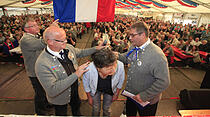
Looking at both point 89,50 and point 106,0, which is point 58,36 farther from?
point 106,0

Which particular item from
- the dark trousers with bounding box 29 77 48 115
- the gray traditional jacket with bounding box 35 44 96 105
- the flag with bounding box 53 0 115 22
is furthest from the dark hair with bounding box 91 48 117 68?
the dark trousers with bounding box 29 77 48 115

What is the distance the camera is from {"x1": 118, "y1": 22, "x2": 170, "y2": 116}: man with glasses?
142 cm

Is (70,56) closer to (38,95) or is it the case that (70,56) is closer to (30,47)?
(30,47)

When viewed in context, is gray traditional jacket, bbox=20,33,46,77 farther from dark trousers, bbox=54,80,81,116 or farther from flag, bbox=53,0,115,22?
dark trousers, bbox=54,80,81,116

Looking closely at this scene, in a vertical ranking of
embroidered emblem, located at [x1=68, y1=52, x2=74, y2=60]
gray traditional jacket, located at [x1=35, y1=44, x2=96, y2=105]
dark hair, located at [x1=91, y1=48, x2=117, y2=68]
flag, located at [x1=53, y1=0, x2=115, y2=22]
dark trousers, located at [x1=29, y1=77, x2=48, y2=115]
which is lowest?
dark trousers, located at [x1=29, y1=77, x2=48, y2=115]

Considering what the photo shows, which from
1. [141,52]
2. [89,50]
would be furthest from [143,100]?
[89,50]

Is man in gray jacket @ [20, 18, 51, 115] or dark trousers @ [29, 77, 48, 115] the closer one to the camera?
man in gray jacket @ [20, 18, 51, 115]

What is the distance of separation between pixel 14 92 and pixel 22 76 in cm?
97

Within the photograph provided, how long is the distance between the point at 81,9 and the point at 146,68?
1.59m

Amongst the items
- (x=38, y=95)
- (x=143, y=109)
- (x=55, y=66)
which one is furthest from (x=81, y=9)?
(x=143, y=109)

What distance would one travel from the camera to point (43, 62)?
132 centimetres

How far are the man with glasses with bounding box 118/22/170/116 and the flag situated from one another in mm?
998

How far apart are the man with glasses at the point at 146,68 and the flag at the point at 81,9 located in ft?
3.27

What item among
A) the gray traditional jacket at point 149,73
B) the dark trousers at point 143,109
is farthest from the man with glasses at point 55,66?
the dark trousers at point 143,109
